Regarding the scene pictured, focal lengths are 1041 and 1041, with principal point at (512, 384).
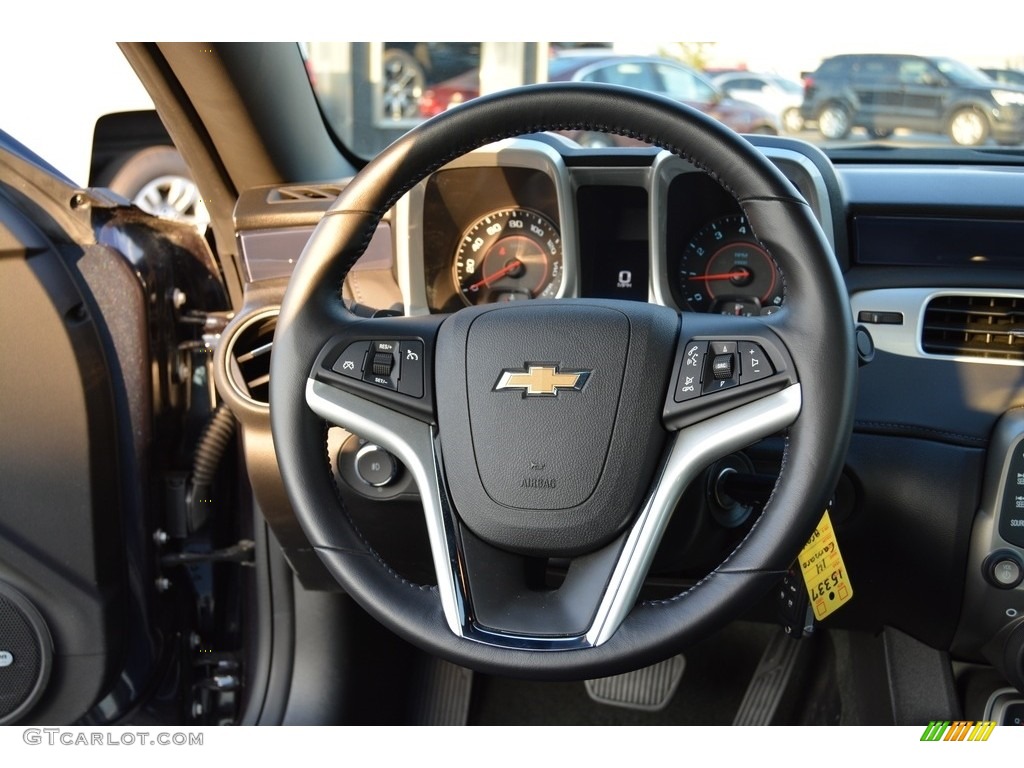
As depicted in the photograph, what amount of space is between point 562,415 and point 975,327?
889 mm

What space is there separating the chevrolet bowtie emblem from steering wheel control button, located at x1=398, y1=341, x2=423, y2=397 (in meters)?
0.11

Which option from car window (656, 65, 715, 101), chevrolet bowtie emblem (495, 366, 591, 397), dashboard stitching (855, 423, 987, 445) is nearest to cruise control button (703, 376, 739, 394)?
chevrolet bowtie emblem (495, 366, 591, 397)

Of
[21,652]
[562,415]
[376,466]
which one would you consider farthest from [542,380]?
[21,652]

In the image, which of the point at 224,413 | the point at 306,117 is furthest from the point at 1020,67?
the point at 224,413

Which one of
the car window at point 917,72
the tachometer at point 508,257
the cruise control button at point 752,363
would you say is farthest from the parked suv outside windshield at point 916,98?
the cruise control button at point 752,363

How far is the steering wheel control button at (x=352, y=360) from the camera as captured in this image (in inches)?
54.3

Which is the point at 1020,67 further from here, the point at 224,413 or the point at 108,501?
the point at 108,501

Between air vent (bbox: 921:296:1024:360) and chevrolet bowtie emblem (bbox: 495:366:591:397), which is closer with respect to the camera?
chevrolet bowtie emblem (bbox: 495:366:591:397)

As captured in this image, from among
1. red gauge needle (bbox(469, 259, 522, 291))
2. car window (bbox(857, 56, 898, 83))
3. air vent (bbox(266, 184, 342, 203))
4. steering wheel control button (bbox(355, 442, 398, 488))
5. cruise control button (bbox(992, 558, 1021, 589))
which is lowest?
cruise control button (bbox(992, 558, 1021, 589))

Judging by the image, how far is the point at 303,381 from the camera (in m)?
1.38

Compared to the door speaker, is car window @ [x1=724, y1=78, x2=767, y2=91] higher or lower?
higher

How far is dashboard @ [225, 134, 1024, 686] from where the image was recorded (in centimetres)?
175

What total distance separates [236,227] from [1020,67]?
162cm

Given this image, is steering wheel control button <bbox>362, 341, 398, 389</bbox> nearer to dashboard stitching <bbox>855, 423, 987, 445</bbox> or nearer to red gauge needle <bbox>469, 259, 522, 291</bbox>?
red gauge needle <bbox>469, 259, 522, 291</bbox>
